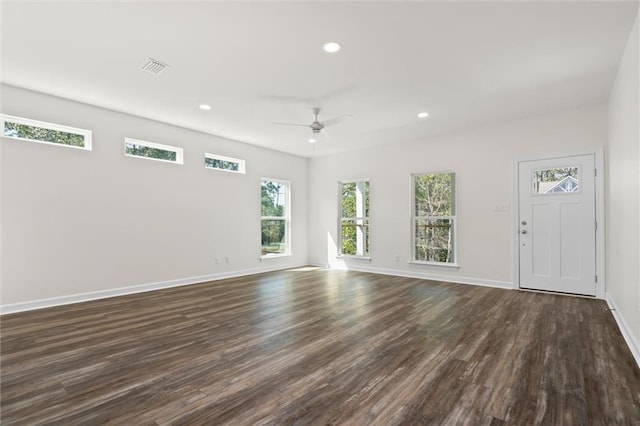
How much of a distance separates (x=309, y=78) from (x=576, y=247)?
4486mm

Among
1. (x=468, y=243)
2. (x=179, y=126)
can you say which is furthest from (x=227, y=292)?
(x=468, y=243)

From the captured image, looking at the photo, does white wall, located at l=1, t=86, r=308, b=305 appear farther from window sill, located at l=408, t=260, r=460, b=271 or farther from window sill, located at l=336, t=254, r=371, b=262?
window sill, located at l=408, t=260, r=460, b=271

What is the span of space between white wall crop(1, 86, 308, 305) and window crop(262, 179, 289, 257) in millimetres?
382

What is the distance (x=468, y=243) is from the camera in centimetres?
570

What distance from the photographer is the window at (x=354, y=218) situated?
7.26 meters

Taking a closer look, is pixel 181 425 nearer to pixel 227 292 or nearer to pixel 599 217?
pixel 227 292

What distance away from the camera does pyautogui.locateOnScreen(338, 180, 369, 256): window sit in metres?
7.26

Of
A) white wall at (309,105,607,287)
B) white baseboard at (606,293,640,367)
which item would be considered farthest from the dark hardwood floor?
white wall at (309,105,607,287)

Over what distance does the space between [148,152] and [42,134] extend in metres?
1.33

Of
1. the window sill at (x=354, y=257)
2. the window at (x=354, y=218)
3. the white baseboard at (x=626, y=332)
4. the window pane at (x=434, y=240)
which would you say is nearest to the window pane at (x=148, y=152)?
the window at (x=354, y=218)

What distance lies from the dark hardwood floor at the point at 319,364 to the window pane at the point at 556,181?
5.49 ft

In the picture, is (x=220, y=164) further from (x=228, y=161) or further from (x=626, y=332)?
(x=626, y=332)

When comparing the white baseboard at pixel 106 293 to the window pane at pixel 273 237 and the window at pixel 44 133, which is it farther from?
the window at pixel 44 133

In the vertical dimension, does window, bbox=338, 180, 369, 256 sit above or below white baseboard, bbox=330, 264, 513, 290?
above
